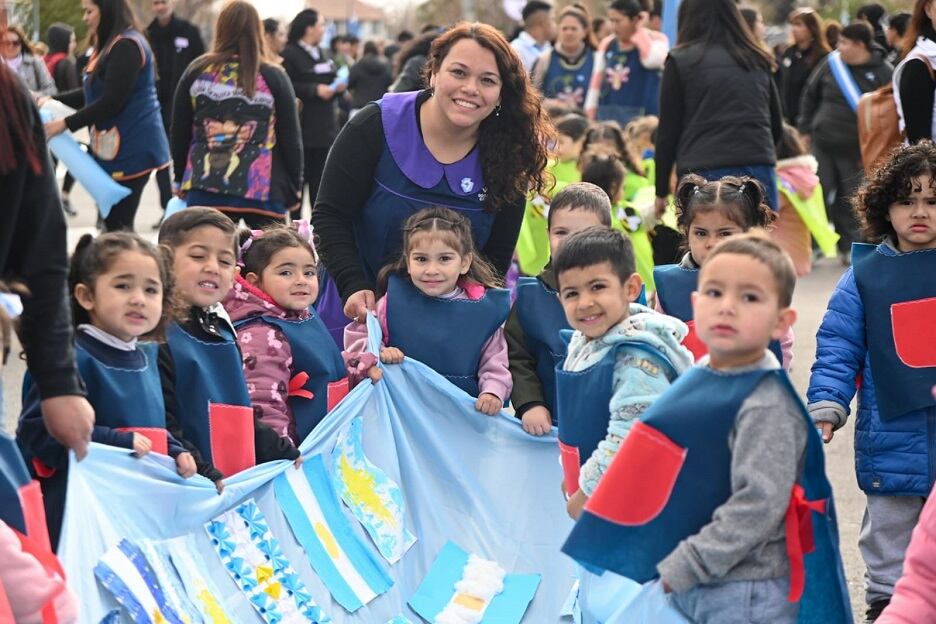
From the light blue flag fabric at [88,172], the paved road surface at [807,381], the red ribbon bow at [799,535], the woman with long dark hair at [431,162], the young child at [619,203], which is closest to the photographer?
the red ribbon bow at [799,535]

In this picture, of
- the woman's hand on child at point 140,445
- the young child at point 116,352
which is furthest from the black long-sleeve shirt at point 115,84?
the woman's hand on child at point 140,445

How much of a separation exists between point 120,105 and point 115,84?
0.46ft

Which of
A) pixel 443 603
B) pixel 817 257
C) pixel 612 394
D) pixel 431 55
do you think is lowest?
pixel 817 257

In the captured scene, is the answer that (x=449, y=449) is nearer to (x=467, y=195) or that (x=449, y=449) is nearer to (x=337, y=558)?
(x=337, y=558)

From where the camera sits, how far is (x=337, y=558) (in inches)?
192

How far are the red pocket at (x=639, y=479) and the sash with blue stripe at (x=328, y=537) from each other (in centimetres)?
152

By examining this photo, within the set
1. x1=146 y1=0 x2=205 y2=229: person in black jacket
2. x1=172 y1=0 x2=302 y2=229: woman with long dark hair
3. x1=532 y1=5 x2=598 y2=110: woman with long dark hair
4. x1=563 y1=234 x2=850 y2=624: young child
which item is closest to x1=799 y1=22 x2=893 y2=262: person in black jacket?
x1=532 y1=5 x2=598 y2=110: woman with long dark hair

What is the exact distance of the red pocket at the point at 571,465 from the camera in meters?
4.25

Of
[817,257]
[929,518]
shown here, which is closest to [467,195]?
[929,518]

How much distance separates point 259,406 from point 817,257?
403 inches

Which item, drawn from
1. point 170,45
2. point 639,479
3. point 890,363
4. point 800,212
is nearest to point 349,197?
point 890,363

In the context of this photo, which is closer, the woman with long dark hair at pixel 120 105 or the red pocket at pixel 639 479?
the red pocket at pixel 639 479

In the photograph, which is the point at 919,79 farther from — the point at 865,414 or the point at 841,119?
the point at 841,119

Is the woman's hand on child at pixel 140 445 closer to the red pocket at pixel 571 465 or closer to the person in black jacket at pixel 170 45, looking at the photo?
the red pocket at pixel 571 465
